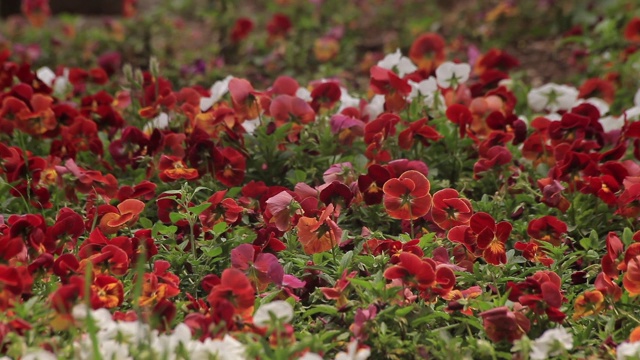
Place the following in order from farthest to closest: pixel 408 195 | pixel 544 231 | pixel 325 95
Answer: pixel 325 95
pixel 544 231
pixel 408 195

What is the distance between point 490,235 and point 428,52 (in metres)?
1.46

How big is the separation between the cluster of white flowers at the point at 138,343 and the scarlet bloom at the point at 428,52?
192 centimetres

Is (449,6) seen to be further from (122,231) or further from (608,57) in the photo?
(122,231)

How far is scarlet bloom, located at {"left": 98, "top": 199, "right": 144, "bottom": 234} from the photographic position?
7.05 feet

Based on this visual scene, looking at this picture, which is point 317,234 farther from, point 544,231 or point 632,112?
point 632,112

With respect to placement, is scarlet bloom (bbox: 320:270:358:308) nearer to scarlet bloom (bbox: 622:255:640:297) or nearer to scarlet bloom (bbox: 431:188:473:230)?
scarlet bloom (bbox: 431:188:473:230)

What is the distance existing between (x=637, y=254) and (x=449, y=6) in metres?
4.48

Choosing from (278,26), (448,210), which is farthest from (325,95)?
(278,26)

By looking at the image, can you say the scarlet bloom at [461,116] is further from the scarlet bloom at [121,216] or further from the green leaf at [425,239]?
the scarlet bloom at [121,216]

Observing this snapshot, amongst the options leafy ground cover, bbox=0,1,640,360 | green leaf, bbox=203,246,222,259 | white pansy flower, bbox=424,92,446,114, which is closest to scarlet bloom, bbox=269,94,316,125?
leafy ground cover, bbox=0,1,640,360

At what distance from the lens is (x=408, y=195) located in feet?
7.00

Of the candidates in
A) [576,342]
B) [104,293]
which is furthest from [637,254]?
[104,293]

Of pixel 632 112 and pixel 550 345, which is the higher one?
pixel 550 345

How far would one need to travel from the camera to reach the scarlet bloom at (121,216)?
2148 millimetres
